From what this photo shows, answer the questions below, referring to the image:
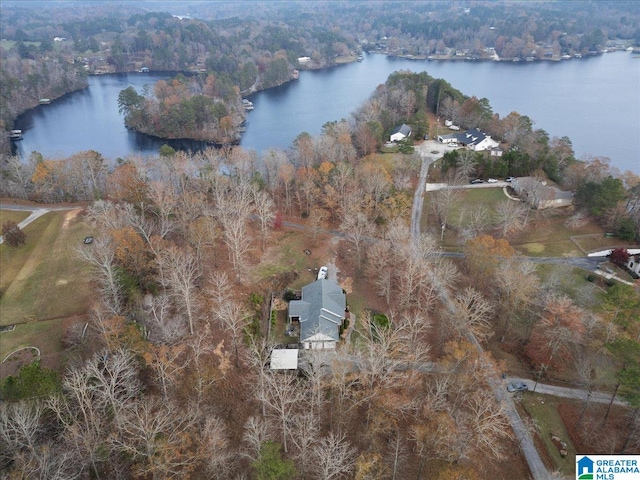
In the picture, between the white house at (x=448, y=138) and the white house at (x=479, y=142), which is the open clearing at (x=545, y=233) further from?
the white house at (x=448, y=138)

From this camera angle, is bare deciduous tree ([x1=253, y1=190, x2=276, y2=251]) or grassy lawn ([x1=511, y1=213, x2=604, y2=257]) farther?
grassy lawn ([x1=511, y1=213, x2=604, y2=257])

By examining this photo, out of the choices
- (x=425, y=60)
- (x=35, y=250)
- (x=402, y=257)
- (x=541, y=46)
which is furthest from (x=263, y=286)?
(x=541, y=46)

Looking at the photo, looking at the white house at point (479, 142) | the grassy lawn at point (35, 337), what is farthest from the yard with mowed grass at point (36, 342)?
the white house at point (479, 142)

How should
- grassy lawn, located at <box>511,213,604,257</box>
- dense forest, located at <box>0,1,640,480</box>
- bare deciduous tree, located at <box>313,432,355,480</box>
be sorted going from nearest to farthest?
1. bare deciduous tree, located at <box>313,432,355,480</box>
2. dense forest, located at <box>0,1,640,480</box>
3. grassy lawn, located at <box>511,213,604,257</box>

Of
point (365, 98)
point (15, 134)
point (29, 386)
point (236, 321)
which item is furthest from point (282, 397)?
point (365, 98)

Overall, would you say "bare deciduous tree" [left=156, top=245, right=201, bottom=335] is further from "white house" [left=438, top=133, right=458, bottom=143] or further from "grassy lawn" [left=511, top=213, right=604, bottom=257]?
"white house" [left=438, top=133, right=458, bottom=143]

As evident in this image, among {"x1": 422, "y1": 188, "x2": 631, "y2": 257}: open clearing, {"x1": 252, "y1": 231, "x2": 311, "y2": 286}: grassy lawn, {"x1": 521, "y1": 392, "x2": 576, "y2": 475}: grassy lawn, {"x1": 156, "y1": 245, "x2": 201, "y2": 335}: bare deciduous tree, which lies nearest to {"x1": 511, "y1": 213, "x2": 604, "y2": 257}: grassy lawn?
{"x1": 422, "y1": 188, "x2": 631, "y2": 257}: open clearing
